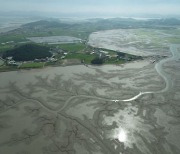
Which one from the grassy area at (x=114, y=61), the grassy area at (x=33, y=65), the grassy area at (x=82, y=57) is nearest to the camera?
the grassy area at (x=33, y=65)

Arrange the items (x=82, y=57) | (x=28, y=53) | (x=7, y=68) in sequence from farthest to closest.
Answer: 1. (x=82, y=57)
2. (x=28, y=53)
3. (x=7, y=68)

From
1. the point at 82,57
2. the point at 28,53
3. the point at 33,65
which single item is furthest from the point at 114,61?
the point at 28,53

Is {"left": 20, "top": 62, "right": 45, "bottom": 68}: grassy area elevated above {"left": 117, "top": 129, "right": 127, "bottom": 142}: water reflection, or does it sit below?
below

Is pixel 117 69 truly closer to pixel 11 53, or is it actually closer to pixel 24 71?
pixel 24 71

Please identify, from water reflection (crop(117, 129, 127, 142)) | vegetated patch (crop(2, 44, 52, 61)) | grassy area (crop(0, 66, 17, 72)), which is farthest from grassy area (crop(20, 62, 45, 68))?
water reflection (crop(117, 129, 127, 142))

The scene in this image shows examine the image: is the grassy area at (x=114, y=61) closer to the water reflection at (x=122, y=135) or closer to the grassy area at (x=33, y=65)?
the grassy area at (x=33, y=65)

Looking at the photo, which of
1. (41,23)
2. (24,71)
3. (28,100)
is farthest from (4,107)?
(41,23)

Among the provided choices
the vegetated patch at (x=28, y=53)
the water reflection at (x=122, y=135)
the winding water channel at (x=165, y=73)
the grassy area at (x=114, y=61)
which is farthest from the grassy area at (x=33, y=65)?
the water reflection at (x=122, y=135)

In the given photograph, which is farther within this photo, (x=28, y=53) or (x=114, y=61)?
(x=28, y=53)

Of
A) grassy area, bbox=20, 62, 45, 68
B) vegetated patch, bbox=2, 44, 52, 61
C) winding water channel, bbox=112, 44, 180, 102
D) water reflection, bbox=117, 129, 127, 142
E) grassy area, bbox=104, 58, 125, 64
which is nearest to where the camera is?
water reflection, bbox=117, 129, 127, 142

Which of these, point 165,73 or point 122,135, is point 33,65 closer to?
point 165,73

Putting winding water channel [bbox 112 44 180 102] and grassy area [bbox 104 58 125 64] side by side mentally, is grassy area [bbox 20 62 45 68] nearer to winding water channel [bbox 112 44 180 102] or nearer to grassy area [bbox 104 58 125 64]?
grassy area [bbox 104 58 125 64]

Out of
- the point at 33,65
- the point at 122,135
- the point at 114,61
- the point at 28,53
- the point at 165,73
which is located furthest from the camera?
the point at 28,53
